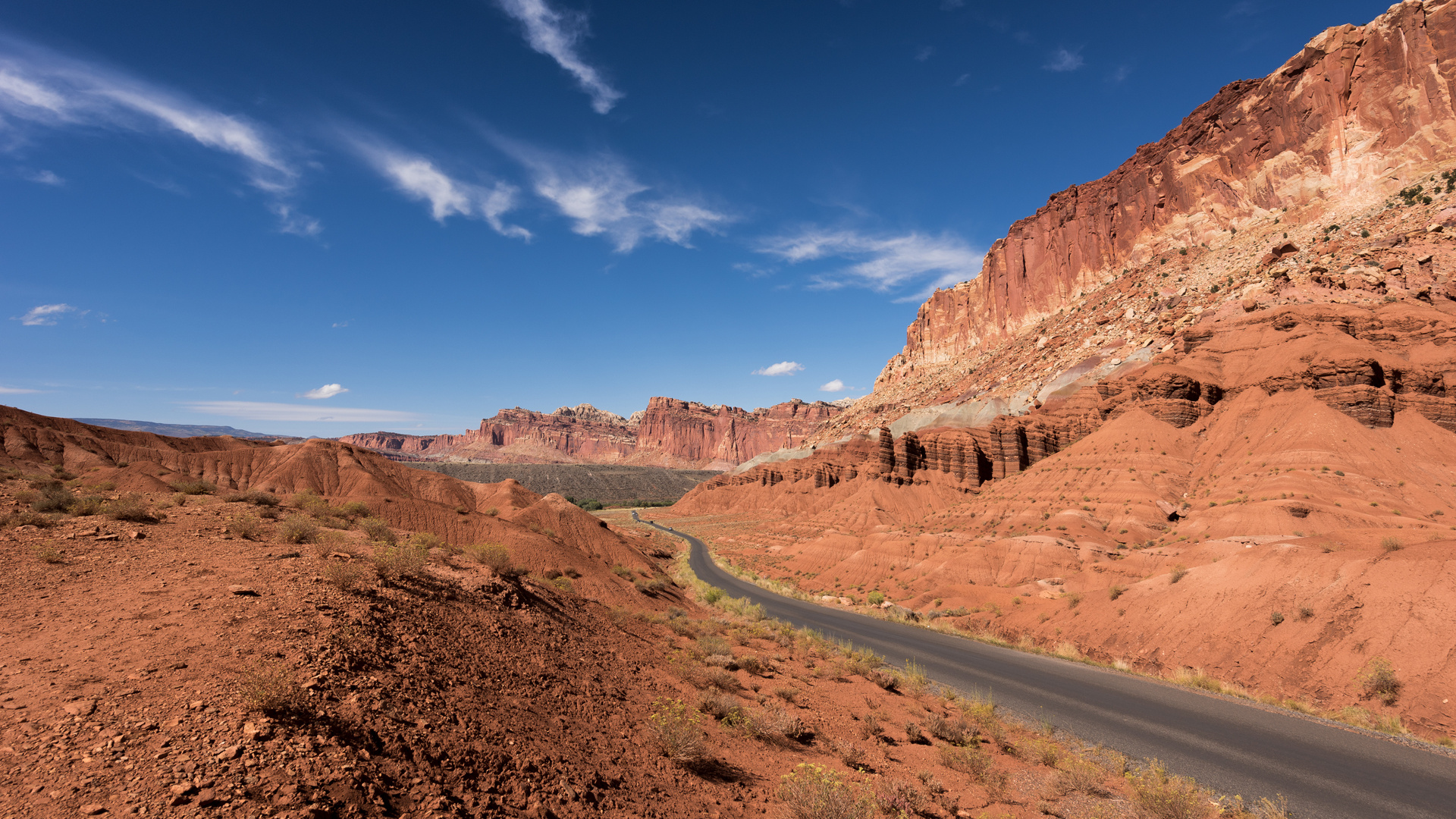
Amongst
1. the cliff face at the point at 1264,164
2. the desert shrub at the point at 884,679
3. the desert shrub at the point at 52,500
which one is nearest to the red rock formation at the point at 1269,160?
the cliff face at the point at 1264,164

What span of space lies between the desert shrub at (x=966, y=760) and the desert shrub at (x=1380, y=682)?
Result: 14.5 metres

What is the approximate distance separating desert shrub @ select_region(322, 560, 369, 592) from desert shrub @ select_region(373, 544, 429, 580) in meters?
0.54

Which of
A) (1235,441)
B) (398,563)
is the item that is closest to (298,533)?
(398,563)

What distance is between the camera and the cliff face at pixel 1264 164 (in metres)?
66.0

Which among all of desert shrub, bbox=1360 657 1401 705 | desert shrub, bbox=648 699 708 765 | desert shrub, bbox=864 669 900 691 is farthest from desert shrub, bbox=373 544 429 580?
desert shrub, bbox=1360 657 1401 705

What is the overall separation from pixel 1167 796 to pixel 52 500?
25411 mm

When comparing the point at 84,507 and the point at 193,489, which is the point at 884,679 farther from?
the point at 193,489

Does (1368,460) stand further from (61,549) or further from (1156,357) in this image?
(61,549)

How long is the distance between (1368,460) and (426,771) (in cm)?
4933

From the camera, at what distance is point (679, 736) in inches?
353

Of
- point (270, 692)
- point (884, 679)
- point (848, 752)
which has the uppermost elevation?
point (270, 692)

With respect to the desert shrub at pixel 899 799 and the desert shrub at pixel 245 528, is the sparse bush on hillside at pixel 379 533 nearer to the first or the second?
the desert shrub at pixel 245 528

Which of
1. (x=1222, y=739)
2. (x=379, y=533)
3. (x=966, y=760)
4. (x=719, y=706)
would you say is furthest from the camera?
(x=379, y=533)

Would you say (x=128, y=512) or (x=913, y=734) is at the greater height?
(x=128, y=512)
